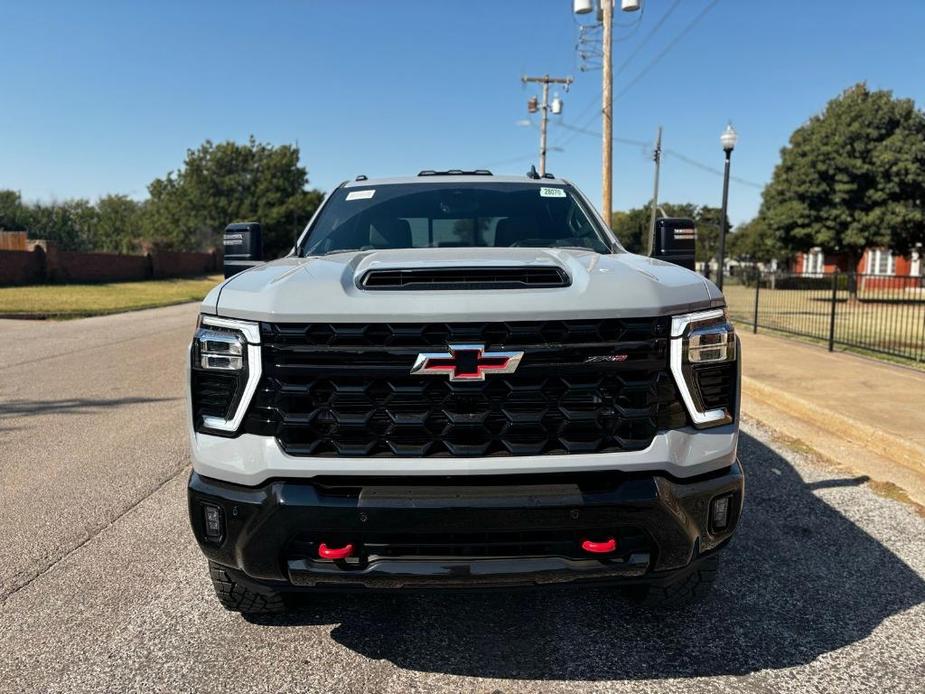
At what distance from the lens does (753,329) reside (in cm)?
1566

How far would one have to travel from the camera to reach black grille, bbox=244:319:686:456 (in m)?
2.36

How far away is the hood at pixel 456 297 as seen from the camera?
2.34m

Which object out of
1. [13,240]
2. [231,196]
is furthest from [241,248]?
[231,196]

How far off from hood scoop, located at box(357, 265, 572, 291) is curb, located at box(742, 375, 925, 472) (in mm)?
4299

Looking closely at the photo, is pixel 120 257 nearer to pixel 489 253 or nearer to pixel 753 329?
pixel 753 329

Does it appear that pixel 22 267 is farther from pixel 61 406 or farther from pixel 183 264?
pixel 61 406

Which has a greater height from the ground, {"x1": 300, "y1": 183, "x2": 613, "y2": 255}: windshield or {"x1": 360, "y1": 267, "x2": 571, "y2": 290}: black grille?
{"x1": 300, "y1": 183, "x2": 613, "y2": 255}: windshield

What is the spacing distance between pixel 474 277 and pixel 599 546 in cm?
104

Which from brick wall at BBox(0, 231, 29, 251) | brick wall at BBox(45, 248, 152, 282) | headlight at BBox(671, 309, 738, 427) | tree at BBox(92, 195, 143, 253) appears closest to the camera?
headlight at BBox(671, 309, 738, 427)

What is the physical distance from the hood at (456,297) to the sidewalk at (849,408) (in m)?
3.49

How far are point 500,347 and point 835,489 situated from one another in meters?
3.68

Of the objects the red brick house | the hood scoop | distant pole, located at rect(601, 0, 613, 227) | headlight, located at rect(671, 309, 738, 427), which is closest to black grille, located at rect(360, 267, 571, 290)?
the hood scoop

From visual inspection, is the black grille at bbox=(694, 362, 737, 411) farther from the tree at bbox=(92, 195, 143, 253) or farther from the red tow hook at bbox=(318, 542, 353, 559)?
the tree at bbox=(92, 195, 143, 253)

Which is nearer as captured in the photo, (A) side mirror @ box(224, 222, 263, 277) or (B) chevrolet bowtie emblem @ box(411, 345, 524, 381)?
(B) chevrolet bowtie emblem @ box(411, 345, 524, 381)
